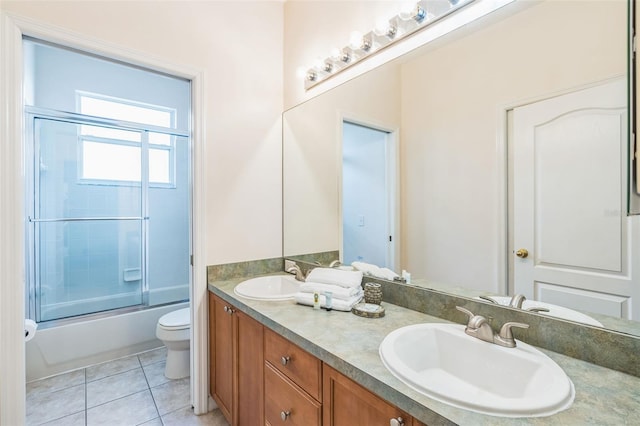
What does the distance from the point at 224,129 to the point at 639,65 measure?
1833 millimetres

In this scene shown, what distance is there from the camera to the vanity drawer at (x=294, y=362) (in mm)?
1002

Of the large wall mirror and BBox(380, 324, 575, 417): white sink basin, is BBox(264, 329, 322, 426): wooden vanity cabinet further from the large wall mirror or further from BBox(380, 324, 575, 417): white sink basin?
the large wall mirror

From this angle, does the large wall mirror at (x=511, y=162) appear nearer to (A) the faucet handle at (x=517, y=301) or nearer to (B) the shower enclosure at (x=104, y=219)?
(A) the faucet handle at (x=517, y=301)

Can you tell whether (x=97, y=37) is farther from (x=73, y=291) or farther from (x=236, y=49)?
(x=73, y=291)

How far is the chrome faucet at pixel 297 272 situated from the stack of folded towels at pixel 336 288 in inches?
11.8

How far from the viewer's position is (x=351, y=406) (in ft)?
2.86

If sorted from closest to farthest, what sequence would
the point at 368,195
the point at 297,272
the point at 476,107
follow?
1. the point at 476,107
2. the point at 368,195
3. the point at 297,272

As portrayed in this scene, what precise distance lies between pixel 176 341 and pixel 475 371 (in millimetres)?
1981

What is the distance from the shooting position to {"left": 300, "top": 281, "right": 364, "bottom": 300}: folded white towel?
1.37 m

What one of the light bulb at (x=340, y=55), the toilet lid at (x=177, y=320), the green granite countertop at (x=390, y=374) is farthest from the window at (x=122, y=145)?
the green granite countertop at (x=390, y=374)

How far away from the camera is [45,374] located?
7.27ft

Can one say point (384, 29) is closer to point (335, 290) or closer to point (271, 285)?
point (335, 290)

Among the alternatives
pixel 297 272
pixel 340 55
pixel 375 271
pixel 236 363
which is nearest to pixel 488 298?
pixel 375 271

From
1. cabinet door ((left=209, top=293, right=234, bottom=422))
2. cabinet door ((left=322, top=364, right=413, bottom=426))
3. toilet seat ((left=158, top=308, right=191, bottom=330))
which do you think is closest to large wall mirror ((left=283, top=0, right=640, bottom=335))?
cabinet door ((left=322, top=364, right=413, bottom=426))
